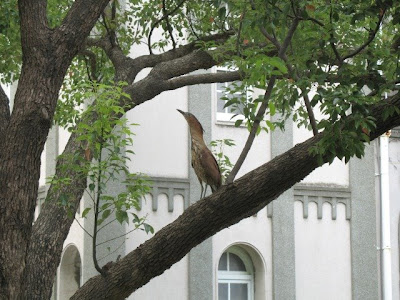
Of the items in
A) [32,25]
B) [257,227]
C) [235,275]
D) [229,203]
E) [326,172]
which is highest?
[326,172]

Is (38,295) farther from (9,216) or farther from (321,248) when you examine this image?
(321,248)

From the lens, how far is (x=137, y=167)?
22.3 m

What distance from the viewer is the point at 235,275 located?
931 inches

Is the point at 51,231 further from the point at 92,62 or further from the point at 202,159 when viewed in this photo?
the point at 92,62

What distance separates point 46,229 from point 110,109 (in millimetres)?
2081

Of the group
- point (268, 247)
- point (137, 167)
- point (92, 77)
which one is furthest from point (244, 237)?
point (92, 77)

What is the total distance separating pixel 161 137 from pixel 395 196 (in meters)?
5.26

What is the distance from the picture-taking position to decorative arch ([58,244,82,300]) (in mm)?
23906

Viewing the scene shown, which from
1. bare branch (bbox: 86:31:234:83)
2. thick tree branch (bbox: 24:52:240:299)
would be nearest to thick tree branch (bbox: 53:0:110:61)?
thick tree branch (bbox: 24:52:240:299)

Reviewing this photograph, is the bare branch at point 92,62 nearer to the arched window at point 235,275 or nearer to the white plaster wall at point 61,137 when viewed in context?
the white plaster wall at point 61,137

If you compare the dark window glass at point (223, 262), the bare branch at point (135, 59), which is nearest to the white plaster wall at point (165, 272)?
the dark window glass at point (223, 262)

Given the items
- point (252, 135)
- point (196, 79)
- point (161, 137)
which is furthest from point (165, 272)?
point (252, 135)

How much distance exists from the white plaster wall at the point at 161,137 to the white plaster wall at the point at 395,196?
452 cm

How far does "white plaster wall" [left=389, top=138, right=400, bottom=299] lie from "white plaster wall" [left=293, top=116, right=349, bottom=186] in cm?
105
